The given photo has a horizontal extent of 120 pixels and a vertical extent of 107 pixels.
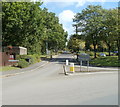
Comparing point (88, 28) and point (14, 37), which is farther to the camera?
point (88, 28)

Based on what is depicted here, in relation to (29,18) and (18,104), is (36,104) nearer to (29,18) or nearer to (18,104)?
(18,104)

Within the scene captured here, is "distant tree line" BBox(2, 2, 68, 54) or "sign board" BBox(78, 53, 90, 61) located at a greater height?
"distant tree line" BBox(2, 2, 68, 54)

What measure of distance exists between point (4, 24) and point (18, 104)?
26220 mm

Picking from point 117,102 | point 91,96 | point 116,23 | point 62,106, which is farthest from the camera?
point 116,23

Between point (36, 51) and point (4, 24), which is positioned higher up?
point (4, 24)

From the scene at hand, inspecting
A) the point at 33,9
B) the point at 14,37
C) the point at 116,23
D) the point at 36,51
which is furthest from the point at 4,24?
the point at 36,51

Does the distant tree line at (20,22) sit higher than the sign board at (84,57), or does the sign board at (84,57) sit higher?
the distant tree line at (20,22)

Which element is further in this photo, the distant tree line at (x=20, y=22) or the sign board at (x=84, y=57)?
the distant tree line at (x=20, y=22)

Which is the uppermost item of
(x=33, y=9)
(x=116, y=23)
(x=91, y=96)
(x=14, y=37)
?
(x=33, y=9)

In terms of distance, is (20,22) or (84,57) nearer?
(84,57)

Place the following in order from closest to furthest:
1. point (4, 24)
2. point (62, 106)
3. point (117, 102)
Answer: point (62, 106)
point (117, 102)
point (4, 24)

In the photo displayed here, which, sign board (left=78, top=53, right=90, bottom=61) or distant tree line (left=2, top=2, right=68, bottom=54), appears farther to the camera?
Result: distant tree line (left=2, top=2, right=68, bottom=54)

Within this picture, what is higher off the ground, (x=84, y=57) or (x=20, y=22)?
(x=20, y=22)

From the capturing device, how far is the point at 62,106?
7.15m
